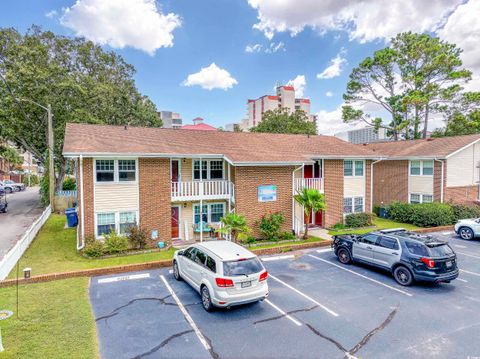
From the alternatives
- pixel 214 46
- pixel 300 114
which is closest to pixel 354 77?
pixel 300 114

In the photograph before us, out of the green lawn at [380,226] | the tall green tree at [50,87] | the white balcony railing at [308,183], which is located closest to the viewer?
the white balcony railing at [308,183]

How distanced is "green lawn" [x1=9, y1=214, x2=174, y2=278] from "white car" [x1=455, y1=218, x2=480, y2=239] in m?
17.0

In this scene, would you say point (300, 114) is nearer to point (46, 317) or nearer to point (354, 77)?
point (354, 77)

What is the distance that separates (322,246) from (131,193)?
34.9 feet

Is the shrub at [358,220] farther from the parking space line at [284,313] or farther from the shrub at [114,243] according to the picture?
the shrub at [114,243]

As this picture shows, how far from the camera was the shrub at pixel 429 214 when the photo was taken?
19.8 meters

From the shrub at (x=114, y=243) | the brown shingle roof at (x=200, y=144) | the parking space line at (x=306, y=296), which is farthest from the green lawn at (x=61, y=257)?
the parking space line at (x=306, y=296)

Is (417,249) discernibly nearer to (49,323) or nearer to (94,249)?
(49,323)

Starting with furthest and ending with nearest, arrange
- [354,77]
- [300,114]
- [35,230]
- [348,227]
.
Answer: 1. [300,114]
2. [354,77]
3. [348,227]
4. [35,230]

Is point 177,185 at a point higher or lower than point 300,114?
lower

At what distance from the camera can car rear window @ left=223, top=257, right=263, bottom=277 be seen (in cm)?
830

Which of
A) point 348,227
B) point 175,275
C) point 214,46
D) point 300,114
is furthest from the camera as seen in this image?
point 300,114

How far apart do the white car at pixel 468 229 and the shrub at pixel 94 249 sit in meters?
20.2

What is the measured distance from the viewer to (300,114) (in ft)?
149
